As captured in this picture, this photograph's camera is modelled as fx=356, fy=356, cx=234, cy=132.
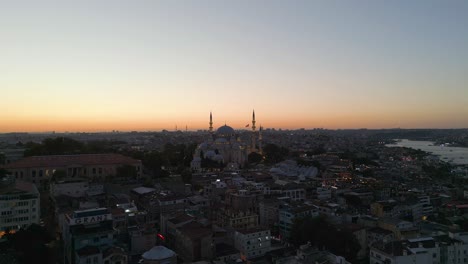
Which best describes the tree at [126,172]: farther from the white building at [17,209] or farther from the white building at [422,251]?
the white building at [422,251]

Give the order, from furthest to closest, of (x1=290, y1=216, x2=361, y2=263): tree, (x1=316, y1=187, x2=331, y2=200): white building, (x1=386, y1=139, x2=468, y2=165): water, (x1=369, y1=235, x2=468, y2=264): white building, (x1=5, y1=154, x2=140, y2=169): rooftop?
(x1=386, y1=139, x2=468, y2=165): water
(x1=5, y1=154, x2=140, y2=169): rooftop
(x1=316, y1=187, x2=331, y2=200): white building
(x1=290, y1=216, x2=361, y2=263): tree
(x1=369, y1=235, x2=468, y2=264): white building

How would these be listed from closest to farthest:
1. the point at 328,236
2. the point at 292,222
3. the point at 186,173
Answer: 1. the point at 328,236
2. the point at 292,222
3. the point at 186,173

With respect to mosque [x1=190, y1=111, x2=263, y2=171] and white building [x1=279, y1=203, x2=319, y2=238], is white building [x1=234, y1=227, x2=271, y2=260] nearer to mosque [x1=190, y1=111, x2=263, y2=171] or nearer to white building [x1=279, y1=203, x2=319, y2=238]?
white building [x1=279, y1=203, x2=319, y2=238]

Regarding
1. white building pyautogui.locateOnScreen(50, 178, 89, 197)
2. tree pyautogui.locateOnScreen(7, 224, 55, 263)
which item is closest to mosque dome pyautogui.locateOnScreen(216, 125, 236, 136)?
white building pyautogui.locateOnScreen(50, 178, 89, 197)

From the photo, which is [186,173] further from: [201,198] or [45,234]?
[45,234]

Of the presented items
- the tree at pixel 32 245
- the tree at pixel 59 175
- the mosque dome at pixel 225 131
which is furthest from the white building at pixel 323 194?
the mosque dome at pixel 225 131

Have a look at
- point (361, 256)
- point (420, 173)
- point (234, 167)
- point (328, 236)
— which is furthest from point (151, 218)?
point (420, 173)
